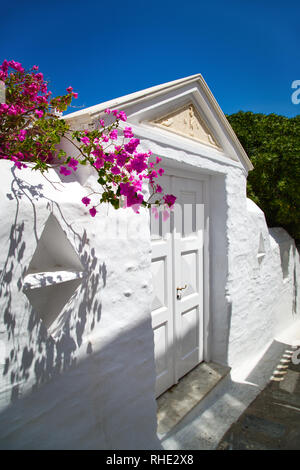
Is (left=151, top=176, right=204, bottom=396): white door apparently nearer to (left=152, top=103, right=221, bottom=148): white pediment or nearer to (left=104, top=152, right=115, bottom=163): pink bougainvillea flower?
(left=152, top=103, right=221, bottom=148): white pediment

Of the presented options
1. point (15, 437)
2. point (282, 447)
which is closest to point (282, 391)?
point (282, 447)

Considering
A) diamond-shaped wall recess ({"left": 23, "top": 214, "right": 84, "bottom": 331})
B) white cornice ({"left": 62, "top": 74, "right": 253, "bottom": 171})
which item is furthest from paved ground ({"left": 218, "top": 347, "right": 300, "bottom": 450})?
white cornice ({"left": 62, "top": 74, "right": 253, "bottom": 171})

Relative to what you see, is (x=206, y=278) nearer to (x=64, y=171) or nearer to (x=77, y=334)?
(x=77, y=334)

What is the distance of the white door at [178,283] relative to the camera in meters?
2.86

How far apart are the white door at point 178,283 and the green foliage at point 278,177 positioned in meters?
2.29

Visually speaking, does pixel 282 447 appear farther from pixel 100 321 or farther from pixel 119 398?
pixel 100 321

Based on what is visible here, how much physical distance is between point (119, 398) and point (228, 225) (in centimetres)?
228

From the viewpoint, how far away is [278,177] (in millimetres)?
5066

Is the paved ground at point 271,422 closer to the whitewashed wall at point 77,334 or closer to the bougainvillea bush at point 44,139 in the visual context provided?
the whitewashed wall at point 77,334

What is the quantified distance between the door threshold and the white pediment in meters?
2.70

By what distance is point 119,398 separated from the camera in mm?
2049

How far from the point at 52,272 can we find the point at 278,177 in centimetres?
463

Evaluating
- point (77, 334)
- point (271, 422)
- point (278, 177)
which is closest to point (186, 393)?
point (271, 422)

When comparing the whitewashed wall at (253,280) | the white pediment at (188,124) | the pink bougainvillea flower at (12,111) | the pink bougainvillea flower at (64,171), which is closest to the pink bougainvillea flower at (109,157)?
Answer: the pink bougainvillea flower at (64,171)
